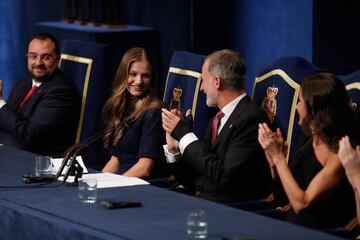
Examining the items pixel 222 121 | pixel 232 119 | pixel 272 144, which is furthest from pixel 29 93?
pixel 272 144

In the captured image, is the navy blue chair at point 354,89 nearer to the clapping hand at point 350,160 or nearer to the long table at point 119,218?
the clapping hand at point 350,160

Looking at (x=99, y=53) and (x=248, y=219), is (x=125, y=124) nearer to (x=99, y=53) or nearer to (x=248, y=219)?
(x=99, y=53)

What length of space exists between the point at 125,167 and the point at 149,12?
10.0 ft

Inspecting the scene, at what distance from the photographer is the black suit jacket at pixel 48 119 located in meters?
6.38

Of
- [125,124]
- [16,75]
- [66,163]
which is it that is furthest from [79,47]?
[16,75]

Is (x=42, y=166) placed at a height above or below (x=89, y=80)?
below

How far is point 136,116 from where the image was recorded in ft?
18.9

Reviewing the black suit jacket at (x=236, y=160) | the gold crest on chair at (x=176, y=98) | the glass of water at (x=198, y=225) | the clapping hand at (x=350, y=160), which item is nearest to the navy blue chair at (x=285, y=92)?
the black suit jacket at (x=236, y=160)

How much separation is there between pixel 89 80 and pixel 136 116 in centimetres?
69

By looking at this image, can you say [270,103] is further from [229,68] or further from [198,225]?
[198,225]

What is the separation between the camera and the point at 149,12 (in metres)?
8.75

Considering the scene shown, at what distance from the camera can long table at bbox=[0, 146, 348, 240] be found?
3.97 m

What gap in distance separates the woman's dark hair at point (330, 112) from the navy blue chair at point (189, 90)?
51.6 inches

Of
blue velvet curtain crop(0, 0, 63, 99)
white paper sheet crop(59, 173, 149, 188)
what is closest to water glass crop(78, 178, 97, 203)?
white paper sheet crop(59, 173, 149, 188)
